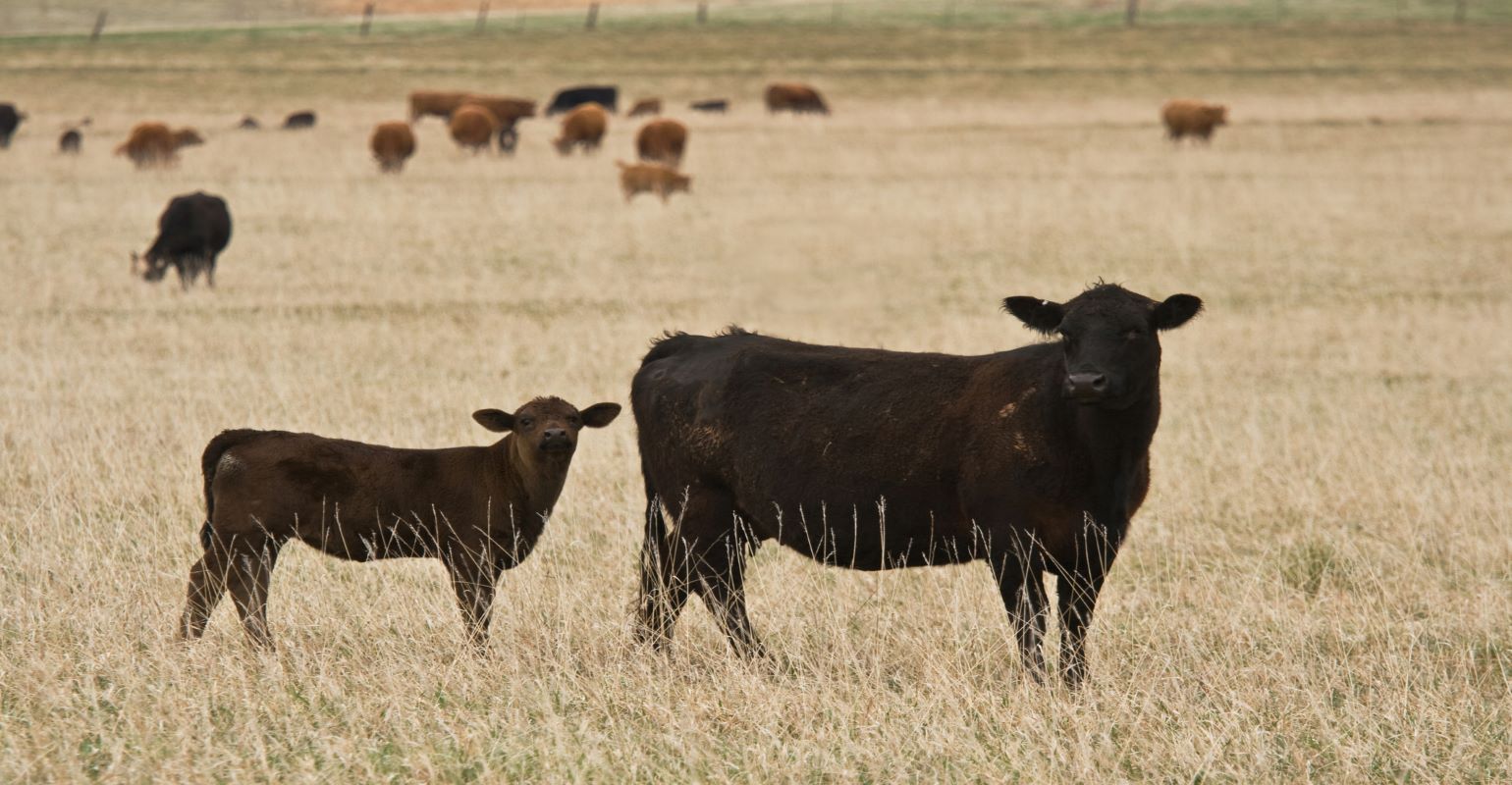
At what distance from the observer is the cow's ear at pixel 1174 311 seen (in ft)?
20.0

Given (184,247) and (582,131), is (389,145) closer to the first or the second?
(582,131)

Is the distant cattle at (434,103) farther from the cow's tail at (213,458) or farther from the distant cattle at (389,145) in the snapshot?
the cow's tail at (213,458)

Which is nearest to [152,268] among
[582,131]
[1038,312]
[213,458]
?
[213,458]

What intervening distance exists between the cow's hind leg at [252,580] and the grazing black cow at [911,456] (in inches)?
57.0

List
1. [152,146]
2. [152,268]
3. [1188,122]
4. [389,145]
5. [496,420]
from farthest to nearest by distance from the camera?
1. [1188,122]
2. [389,145]
3. [152,146]
4. [152,268]
5. [496,420]

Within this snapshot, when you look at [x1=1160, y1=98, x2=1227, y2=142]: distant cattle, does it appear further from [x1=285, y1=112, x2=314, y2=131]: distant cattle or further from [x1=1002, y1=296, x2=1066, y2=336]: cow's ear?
[x1=1002, y1=296, x2=1066, y2=336]: cow's ear

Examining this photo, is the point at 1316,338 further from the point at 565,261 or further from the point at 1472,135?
the point at 1472,135

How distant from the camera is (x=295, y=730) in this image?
532cm

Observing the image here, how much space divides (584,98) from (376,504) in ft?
172

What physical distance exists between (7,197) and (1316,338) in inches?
781

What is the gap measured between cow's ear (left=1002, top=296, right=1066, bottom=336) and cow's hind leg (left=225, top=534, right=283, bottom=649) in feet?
9.74

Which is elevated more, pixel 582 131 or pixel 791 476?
pixel 791 476

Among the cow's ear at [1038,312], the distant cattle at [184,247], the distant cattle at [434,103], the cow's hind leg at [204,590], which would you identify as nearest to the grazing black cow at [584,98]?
the distant cattle at [434,103]

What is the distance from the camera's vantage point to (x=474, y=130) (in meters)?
38.4
